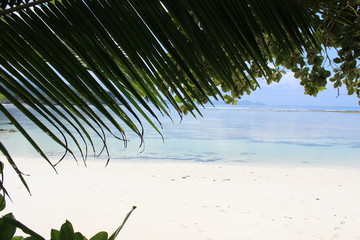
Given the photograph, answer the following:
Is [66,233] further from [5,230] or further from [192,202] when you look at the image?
[192,202]

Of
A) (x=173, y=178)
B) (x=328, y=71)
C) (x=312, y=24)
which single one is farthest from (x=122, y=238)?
(x=312, y=24)

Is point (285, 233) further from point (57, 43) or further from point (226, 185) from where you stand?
point (57, 43)

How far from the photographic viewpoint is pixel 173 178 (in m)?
7.73

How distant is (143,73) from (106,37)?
0.07m

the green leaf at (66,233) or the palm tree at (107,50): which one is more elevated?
the palm tree at (107,50)

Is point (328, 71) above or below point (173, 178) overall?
below

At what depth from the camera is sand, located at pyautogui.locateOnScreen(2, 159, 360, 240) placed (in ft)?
15.3

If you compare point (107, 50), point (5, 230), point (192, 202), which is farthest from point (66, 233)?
point (192, 202)

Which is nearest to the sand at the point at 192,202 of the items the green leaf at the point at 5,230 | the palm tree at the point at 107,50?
the green leaf at the point at 5,230

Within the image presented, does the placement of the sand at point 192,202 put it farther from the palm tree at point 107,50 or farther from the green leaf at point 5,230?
the palm tree at point 107,50

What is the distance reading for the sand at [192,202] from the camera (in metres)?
4.66

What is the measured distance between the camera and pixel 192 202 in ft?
19.3

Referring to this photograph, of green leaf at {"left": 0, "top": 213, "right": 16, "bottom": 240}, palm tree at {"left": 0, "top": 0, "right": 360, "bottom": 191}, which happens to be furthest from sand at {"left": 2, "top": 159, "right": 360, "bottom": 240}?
palm tree at {"left": 0, "top": 0, "right": 360, "bottom": 191}

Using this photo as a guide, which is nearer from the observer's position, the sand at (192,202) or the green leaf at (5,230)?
the green leaf at (5,230)
